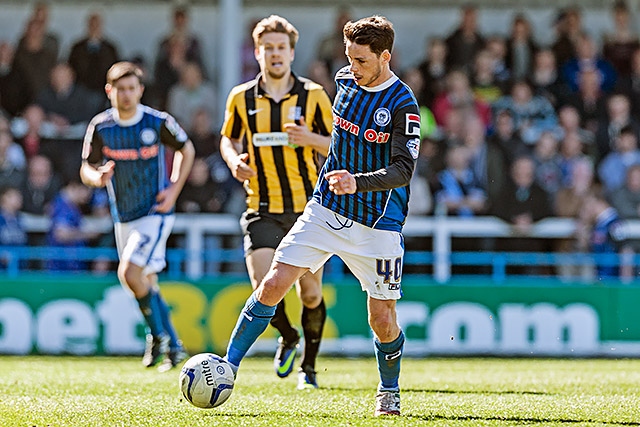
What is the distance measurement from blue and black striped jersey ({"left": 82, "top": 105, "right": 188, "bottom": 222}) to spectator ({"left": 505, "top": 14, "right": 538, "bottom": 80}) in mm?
6851

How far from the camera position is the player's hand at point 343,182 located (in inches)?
231

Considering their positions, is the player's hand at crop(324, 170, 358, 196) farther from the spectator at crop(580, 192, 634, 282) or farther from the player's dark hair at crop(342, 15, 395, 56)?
the spectator at crop(580, 192, 634, 282)

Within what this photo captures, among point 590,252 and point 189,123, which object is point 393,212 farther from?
point 189,123

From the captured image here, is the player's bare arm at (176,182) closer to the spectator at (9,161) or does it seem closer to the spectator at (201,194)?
the spectator at (201,194)

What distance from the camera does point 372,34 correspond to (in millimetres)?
6148

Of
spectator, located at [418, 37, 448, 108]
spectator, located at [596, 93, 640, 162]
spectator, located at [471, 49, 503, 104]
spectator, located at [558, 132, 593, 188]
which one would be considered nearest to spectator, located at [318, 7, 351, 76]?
spectator, located at [418, 37, 448, 108]

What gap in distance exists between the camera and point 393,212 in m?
6.44

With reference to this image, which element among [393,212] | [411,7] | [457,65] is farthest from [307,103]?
[411,7]

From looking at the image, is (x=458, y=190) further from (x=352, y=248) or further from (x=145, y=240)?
(x=352, y=248)

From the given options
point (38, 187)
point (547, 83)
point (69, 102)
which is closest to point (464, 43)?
point (547, 83)

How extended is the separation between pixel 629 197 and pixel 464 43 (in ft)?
10.6

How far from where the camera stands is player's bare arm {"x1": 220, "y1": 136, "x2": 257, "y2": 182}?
23.9 feet

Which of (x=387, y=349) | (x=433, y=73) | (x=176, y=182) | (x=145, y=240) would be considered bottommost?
(x=387, y=349)

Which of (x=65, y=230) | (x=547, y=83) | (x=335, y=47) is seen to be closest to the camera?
(x=65, y=230)
